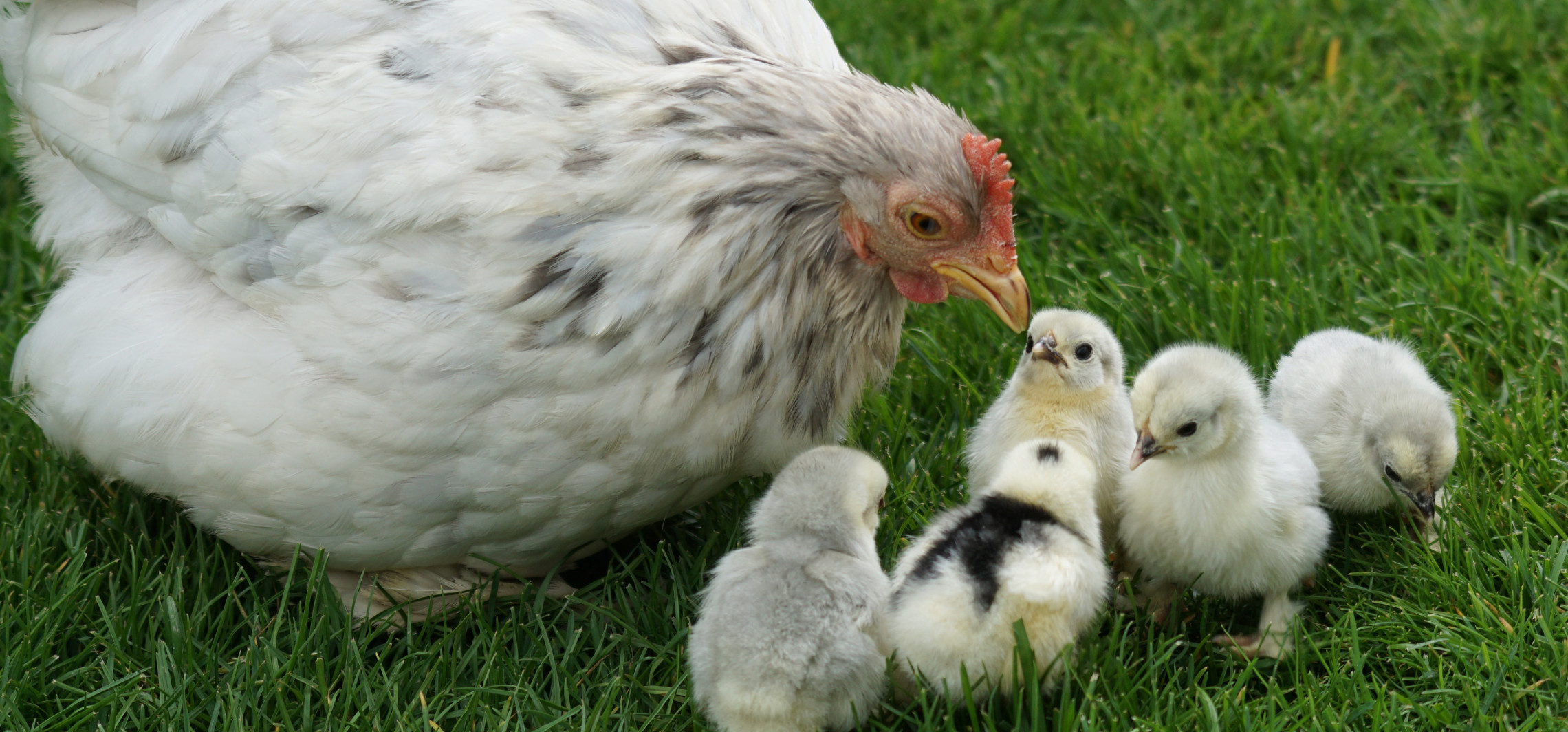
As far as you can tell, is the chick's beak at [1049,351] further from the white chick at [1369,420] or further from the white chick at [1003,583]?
the white chick at [1369,420]

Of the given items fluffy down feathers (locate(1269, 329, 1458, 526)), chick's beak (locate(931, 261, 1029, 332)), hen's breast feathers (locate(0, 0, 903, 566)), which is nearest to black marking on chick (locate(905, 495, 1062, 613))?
A: chick's beak (locate(931, 261, 1029, 332))

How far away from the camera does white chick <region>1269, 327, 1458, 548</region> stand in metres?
2.85

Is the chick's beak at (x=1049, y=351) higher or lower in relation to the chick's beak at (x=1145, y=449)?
higher

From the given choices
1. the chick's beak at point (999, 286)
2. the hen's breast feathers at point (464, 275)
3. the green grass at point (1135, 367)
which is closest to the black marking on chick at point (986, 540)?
the green grass at point (1135, 367)

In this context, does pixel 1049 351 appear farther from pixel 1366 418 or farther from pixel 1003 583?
pixel 1366 418

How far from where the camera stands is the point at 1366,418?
2963 millimetres

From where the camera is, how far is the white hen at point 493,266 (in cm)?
266

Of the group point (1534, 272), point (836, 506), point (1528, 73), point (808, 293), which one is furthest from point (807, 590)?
point (1528, 73)

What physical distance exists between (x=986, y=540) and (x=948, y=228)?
2.11 feet

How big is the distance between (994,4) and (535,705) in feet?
12.6

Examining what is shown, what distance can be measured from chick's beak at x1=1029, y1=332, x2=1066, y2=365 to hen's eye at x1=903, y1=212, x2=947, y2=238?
326 mm

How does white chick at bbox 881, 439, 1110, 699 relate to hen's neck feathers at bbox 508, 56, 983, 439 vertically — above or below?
below

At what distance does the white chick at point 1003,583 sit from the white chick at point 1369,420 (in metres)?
0.78

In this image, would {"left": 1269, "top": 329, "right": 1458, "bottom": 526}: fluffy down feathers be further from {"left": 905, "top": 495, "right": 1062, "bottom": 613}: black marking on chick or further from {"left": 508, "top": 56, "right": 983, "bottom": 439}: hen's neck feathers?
{"left": 508, "top": 56, "right": 983, "bottom": 439}: hen's neck feathers
